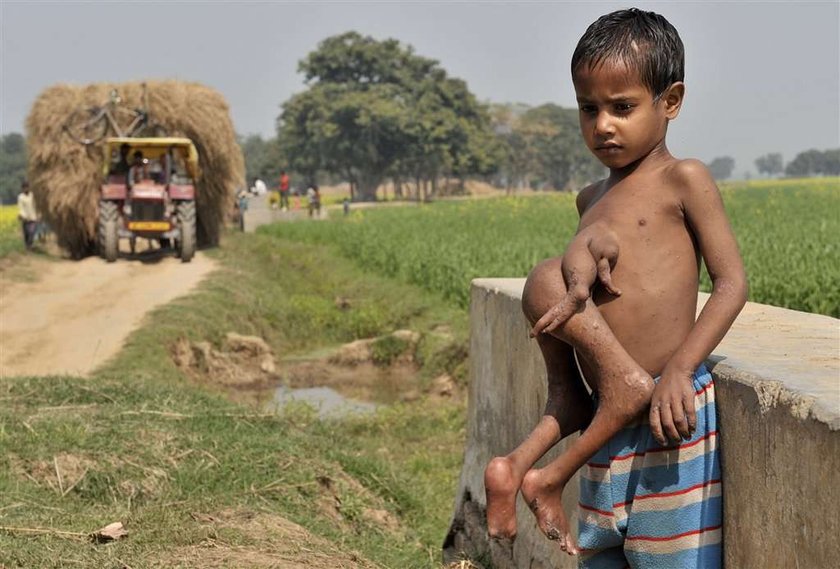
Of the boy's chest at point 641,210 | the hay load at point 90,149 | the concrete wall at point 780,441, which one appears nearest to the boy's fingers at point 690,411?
the concrete wall at point 780,441

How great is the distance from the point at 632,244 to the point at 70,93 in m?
→ 18.6

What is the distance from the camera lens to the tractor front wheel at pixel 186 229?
17641 millimetres

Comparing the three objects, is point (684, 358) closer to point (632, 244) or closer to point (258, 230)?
point (632, 244)

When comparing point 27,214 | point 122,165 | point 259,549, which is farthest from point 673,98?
point 27,214

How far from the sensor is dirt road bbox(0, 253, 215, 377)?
10023 millimetres

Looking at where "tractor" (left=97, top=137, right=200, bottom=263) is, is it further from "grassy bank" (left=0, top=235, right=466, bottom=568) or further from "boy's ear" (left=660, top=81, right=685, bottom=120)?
"boy's ear" (left=660, top=81, right=685, bottom=120)

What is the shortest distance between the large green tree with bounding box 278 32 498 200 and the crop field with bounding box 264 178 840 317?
26.8 metres

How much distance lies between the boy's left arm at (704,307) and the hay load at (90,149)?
1747 cm

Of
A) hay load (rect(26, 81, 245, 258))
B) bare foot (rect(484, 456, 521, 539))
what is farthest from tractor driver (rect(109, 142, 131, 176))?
bare foot (rect(484, 456, 521, 539))

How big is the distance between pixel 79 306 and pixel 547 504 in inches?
455

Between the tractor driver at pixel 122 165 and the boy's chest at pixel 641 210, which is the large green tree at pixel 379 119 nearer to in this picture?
the tractor driver at pixel 122 165

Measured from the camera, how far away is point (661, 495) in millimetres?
2326

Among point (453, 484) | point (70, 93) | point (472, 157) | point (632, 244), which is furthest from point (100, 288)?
point (472, 157)

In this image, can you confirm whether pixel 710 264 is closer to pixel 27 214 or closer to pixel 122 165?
pixel 122 165
